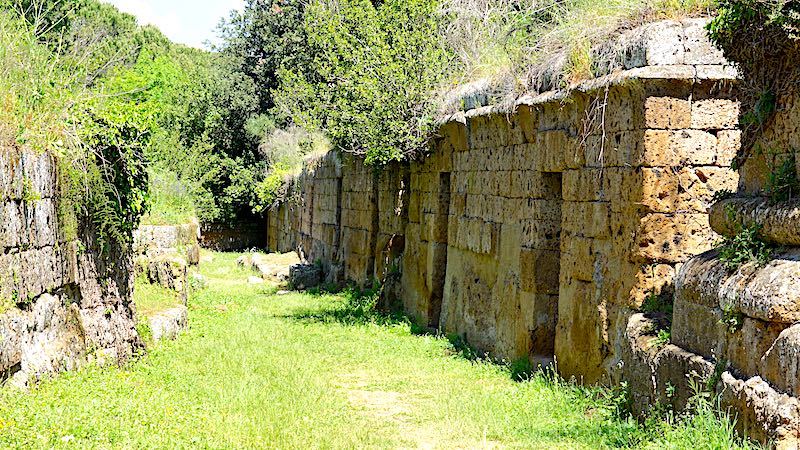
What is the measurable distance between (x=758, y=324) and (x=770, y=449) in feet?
2.58

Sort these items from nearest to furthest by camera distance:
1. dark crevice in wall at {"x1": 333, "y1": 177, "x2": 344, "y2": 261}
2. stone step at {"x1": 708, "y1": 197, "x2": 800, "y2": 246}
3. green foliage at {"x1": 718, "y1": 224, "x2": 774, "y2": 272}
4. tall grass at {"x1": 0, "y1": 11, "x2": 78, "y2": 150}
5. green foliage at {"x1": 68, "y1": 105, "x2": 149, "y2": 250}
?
stone step at {"x1": 708, "y1": 197, "x2": 800, "y2": 246}
green foliage at {"x1": 718, "y1": 224, "x2": 774, "y2": 272}
tall grass at {"x1": 0, "y1": 11, "x2": 78, "y2": 150}
green foliage at {"x1": 68, "y1": 105, "x2": 149, "y2": 250}
dark crevice in wall at {"x1": 333, "y1": 177, "x2": 344, "y2": 261}

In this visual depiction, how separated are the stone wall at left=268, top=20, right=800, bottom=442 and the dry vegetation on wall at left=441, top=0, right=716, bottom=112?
0.86ft

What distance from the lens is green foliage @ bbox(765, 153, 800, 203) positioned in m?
5.62

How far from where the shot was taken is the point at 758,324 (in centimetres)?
528

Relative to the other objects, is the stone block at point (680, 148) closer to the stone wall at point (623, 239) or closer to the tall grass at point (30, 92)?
the stone wall at point (623, 239)

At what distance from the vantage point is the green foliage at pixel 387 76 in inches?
537

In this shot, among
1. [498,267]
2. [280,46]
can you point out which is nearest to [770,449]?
[498,267]

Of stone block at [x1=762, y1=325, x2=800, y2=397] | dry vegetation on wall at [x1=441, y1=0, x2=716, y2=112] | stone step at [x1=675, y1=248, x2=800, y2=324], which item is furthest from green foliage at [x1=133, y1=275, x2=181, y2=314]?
stone block at [x1=762, y1=325, x2=800, y2=397]

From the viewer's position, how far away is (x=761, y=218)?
574cm

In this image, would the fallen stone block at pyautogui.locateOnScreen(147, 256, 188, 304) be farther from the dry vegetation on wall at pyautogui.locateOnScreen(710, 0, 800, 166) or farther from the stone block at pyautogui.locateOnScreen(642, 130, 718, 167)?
the dry vegetation on wall at pyautogui.locateOnScreen(710, 0, 800, 166)

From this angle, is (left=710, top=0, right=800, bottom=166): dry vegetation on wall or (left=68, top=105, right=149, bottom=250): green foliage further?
(left=68, top=105, right=149, bottom=250): green foliage

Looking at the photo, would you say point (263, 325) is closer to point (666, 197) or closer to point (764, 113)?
point (666, 197)

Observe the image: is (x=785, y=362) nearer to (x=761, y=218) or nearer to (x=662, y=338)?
(x=761, y=218)

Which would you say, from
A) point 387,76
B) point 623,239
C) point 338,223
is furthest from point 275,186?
point 623,239
